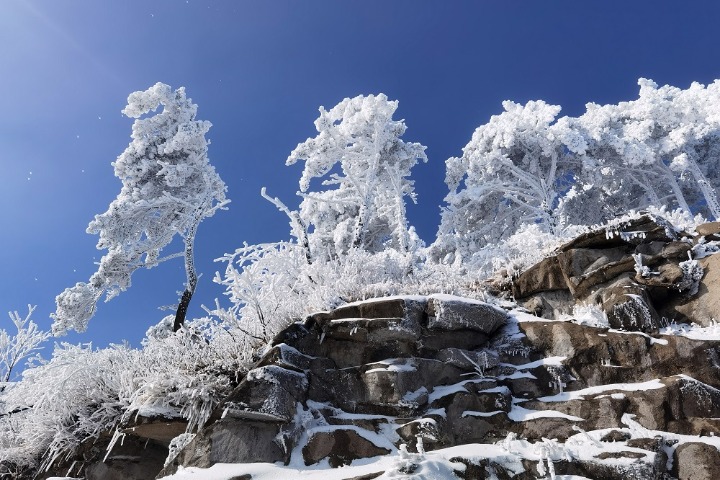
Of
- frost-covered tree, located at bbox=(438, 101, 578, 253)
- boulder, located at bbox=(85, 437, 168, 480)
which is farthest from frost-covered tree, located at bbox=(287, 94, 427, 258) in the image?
boulder, located at bbox=(85, 437, 168, 480)

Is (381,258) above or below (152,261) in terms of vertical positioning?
below

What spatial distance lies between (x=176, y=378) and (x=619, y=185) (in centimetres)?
2259

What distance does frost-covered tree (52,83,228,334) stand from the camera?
1556 centimetres

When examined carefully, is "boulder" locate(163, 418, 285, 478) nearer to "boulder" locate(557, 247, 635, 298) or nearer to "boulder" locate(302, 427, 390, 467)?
"boulder" locate(302, 427, 390, 467)

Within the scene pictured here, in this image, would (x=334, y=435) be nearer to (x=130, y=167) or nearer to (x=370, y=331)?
(x=370, y=331)

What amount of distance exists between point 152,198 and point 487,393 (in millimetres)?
15615

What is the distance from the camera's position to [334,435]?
4.47 meters

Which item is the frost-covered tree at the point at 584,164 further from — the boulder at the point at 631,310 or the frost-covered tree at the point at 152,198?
the boulder at the point at 631,310

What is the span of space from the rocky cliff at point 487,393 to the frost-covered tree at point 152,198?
10.8 metres

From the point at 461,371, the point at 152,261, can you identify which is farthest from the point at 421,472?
the point at 152,261

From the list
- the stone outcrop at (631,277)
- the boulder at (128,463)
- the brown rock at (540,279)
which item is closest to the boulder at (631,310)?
the stone outcrop at (631,277)

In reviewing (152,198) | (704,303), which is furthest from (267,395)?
(152,198)

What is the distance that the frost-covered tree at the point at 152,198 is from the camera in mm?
15562

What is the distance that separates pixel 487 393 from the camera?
4.83 metres
